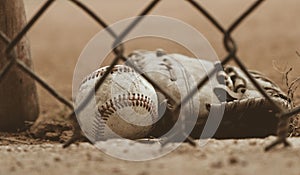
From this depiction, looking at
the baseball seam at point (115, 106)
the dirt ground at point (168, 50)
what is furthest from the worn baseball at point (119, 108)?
the dirt ground at point (168, 50)

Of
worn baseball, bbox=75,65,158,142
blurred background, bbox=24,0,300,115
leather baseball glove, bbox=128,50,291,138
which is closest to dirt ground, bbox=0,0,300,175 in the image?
blurred background, bbox=24,0,300,115

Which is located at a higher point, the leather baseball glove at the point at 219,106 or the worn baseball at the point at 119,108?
the worn baseball at the point at 119,108

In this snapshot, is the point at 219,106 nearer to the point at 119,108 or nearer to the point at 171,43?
the point at 119,108

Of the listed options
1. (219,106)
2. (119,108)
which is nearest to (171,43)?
(219,106)

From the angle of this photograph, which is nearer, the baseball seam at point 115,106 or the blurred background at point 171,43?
the baseball seam at point 115,106

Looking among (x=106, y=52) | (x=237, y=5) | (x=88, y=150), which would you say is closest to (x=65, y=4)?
(x=237, y=5)

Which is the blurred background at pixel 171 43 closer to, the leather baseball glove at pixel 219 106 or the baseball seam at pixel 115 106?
the leather baseball glove at pixel 219 106

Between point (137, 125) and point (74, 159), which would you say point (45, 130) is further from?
point (74, 159)
